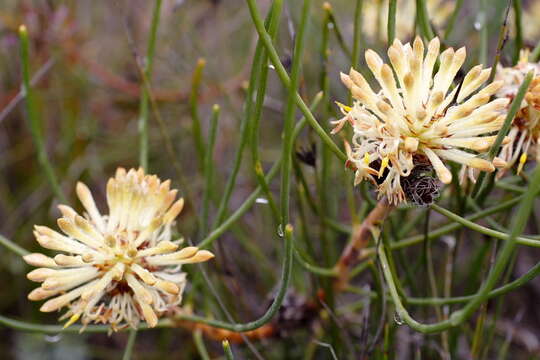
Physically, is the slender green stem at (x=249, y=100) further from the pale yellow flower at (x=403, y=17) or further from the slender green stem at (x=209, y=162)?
the pale yellow flower at (x=403, y=17)

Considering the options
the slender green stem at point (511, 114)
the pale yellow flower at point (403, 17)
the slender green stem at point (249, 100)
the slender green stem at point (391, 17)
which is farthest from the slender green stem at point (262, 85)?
the pale yellow flower at point (403, 17)

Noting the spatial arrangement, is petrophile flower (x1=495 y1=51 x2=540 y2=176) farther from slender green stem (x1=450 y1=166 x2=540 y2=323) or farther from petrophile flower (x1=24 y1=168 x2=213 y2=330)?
petrophile flower (x1=24 y1=168 x2=213 y2=330)

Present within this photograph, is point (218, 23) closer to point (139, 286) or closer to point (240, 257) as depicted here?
point (240, 257)

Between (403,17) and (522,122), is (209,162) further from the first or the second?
(403,17)

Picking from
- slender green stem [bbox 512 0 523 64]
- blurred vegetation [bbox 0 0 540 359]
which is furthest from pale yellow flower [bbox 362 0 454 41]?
slender green stem [bbox 512 0 523 64]

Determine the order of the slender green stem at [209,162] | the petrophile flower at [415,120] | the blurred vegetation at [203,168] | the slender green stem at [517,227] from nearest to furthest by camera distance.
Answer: the slender green stem at [517,227]
the petrophile flower at [415,120]
the slender green stem at [209,162]
the blurred vegetation at [203,168]

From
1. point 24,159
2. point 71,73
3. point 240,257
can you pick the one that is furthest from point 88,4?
point 240,257
